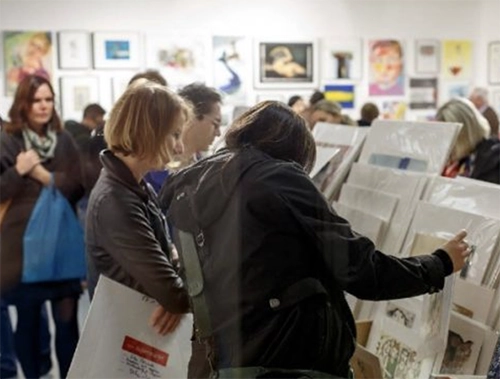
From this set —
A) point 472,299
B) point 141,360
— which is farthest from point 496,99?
point 141,360

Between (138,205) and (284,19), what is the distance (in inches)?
154

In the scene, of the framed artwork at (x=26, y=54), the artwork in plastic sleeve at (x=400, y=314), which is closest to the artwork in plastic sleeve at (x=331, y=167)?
the artwork in plastic sleeve at (x=400, y=314)

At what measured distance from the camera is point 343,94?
19.2ft

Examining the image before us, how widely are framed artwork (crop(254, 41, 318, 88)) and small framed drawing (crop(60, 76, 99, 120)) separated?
107 centimetres

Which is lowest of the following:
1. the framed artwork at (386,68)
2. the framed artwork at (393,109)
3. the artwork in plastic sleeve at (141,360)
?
the artwork in plastic sleeve at (141,360)

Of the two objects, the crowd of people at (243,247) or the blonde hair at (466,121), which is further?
the blonde hair at (466,121)

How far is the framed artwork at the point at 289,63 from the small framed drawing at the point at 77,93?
1.07m

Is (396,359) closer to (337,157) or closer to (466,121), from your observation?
(337,157)

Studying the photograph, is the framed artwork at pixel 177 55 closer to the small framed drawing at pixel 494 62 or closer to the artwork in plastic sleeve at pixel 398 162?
the small framed drawing at pixel 494 62

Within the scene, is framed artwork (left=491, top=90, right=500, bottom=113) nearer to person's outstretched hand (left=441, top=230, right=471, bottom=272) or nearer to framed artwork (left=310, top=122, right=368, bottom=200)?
framed artwork (left=310, top=122, right=368, bottom=200)

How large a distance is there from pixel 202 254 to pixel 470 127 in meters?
1.60

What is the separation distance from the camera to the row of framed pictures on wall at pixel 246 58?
5227 mm

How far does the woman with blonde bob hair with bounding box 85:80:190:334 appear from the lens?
72.6 inches

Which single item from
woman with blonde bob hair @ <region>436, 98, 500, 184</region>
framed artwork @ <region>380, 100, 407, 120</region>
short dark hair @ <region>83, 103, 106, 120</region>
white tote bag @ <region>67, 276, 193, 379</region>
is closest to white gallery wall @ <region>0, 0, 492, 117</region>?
framed artwork @ <region>380, 100, 407, 120</region>
